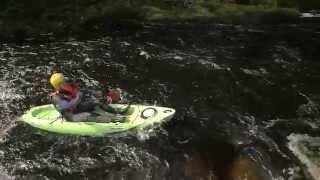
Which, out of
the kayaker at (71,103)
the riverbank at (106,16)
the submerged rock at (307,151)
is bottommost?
the submerged rock at (307,151)

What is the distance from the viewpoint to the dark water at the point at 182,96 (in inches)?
389

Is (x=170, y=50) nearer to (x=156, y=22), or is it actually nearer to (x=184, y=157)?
(x=156, y=22)

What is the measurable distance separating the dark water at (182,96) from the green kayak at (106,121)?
197 mm

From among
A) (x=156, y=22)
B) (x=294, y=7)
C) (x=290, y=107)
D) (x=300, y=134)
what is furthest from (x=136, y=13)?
(x=300, y=134)

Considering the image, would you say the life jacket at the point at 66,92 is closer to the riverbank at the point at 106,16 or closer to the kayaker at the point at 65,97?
the kayaker at the point at 65,97

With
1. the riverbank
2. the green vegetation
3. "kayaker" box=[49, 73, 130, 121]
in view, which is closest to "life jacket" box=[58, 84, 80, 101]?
"kayaker" box=[49, 73, 130, 121]

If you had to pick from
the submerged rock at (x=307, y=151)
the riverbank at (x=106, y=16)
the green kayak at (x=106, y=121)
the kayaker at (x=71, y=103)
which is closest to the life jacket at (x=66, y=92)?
the kayaker at (x=71, y=103)

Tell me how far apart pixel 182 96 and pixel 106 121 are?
2397 millimetres

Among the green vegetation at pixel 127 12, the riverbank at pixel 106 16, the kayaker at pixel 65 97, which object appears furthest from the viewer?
the green vegetation at pixel 127 12

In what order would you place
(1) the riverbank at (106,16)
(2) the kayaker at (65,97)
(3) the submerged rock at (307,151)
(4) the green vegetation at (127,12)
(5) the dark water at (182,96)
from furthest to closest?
(4) the green vegetation at (127,12) → (1) the riverbank at (106,16) → (2) the kayaker at (65,97) → (5) the dark water at (182,96) → (3) the submerged rock at (307,151)

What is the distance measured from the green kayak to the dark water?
0.65 feet

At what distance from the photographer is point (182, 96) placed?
12.8 meters

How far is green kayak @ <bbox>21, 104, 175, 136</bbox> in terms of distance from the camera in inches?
427

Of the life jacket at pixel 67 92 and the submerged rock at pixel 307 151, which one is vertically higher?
the life jacket at pixel 67 92
